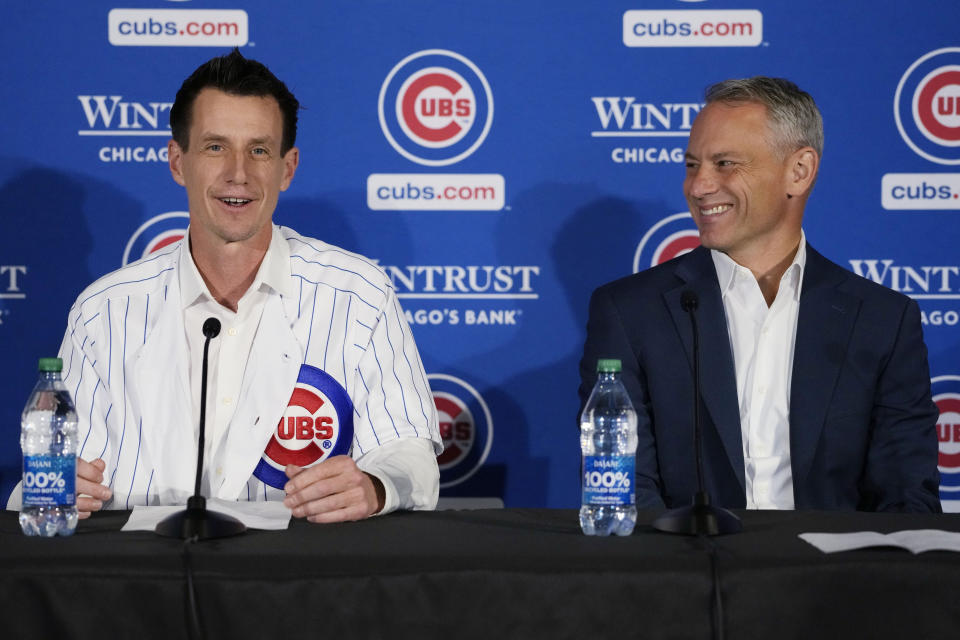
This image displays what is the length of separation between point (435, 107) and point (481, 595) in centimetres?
205

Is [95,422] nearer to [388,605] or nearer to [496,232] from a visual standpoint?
[388,605]

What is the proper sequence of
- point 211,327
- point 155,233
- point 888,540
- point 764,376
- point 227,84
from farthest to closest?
point 155,233 < point 764,376 < point 227,84 < point 211,327 < point 888,540

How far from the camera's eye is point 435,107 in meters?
3.22

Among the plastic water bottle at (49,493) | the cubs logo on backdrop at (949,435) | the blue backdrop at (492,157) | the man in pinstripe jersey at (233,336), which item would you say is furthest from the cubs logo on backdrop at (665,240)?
the plastic water bottle at (49,493)

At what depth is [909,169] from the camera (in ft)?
10.6

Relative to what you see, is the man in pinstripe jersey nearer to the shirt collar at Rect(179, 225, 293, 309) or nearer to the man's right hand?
the shirt collar at Rect(179, 225, 293, 309)

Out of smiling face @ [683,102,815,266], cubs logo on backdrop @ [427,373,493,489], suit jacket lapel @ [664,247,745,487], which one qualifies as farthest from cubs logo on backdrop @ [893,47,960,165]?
cubs logo on backdrop @ [427,373,493,489]

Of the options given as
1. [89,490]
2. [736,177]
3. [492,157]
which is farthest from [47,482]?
[492,157]

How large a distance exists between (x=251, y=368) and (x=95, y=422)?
355 millimetres

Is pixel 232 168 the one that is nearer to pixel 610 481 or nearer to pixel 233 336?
pixel 233 336

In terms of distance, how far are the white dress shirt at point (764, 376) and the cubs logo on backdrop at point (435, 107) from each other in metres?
0.97

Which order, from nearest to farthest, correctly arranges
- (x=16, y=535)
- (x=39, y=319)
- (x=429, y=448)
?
1. (x=16, y=535)
2. (x=429, y=448)
3. (x=39, y=319)

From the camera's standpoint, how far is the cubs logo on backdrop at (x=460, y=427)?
10.6 feet

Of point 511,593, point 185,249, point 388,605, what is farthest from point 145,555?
point 185,249
